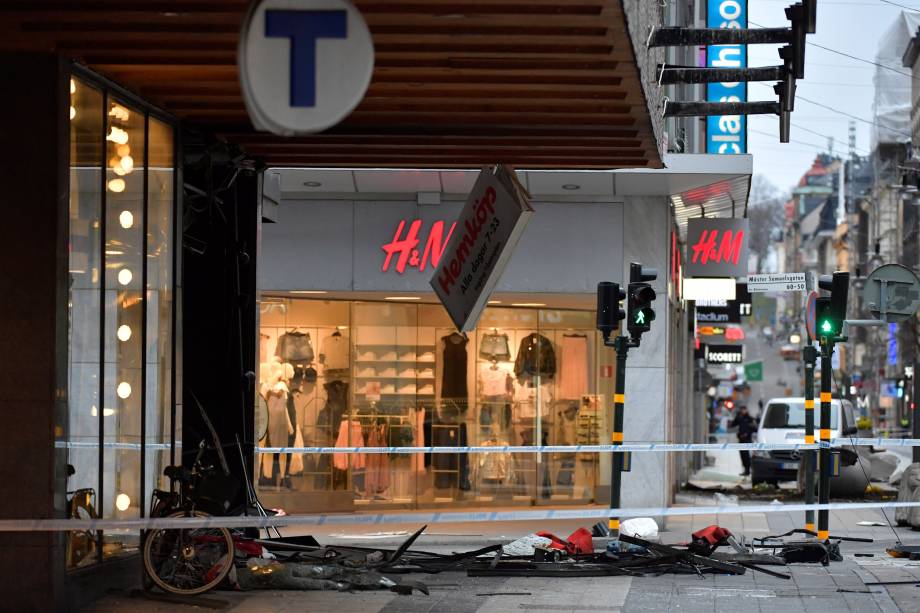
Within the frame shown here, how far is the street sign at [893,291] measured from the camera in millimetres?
17469

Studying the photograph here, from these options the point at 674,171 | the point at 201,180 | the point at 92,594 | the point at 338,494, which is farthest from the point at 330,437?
the point at 92,594

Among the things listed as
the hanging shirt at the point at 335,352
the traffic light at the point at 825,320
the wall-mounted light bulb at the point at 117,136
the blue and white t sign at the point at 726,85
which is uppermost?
the blue and white t sign at the point at 726,85

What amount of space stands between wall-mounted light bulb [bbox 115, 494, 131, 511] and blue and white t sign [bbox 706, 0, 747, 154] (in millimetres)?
12694

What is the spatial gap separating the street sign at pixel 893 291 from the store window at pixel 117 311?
885 cm

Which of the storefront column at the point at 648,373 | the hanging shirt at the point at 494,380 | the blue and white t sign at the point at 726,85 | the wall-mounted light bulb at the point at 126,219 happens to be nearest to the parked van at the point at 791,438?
the blue and white t sign at the point at 726,85

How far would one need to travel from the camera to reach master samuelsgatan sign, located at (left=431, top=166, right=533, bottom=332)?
1180 centimetres

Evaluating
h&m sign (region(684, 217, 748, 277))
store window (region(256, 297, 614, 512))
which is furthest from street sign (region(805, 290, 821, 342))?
store window (region(256, 297, 614, 512))

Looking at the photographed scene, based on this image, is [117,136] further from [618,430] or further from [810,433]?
[810,433]

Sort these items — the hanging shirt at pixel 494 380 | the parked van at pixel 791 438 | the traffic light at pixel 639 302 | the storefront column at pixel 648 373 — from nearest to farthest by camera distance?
the traffic light at pixel 639 302, the storefront column at pixel 648 373, the hanging shirt at pixel 494 380, the parked van at pixel 791 438

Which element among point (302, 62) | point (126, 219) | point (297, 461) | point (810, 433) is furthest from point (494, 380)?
point (302, 62)

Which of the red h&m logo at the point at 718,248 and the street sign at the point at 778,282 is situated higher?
the red h&m logo at the point at 718,248

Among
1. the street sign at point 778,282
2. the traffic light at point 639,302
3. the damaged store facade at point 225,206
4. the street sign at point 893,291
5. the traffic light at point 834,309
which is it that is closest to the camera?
the damaged store facade at point 225,206

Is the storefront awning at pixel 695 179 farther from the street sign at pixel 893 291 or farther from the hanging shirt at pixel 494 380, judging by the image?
the hanging shirt at pixel 494 380

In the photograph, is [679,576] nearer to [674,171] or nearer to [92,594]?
[92,594]
